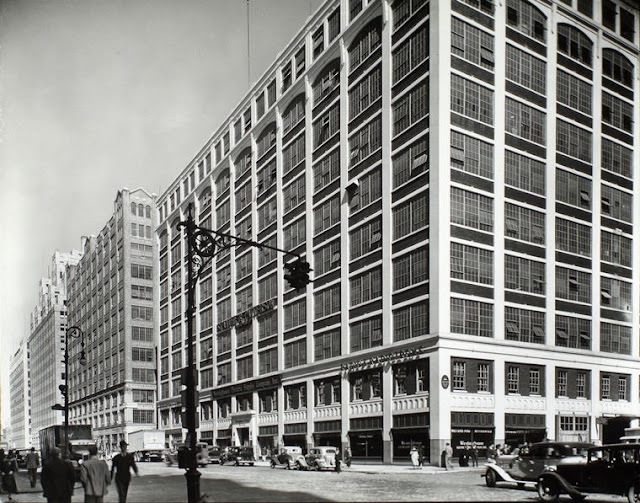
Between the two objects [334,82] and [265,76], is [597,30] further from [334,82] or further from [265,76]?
[265,76]

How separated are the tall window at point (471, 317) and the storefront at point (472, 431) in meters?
5.07

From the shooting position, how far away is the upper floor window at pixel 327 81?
59.7 metres

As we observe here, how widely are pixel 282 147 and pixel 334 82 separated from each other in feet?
35.9

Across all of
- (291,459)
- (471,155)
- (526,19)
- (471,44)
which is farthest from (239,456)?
(526,19)

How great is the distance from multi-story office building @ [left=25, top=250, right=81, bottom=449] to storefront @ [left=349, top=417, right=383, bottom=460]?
112766 mm

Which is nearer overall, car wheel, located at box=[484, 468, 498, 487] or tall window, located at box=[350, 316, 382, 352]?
car wheel, located at box=[484, 468, 498, 487]

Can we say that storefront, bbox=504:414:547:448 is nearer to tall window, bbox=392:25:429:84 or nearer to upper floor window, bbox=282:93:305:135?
tall window, bbox=392:25:429:84

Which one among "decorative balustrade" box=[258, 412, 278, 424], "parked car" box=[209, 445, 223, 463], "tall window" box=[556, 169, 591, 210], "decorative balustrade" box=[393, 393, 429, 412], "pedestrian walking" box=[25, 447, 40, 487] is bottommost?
"parked car" box=[209, 445, 223, 463]

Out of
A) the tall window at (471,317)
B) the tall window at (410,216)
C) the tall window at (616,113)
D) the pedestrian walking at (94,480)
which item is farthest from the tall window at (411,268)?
the pedestrian walking at (94,480)

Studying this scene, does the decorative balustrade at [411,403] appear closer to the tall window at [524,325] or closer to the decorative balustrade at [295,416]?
the tall window at [524,325]

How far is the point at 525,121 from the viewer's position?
50.4 meters

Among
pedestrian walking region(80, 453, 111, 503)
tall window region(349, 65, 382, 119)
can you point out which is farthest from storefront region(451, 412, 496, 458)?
pedestrian walking region(80, 453, 111, 503)

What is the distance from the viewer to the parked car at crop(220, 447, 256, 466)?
181 ft

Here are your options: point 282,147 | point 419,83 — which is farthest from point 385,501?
Answer: point 282,147
